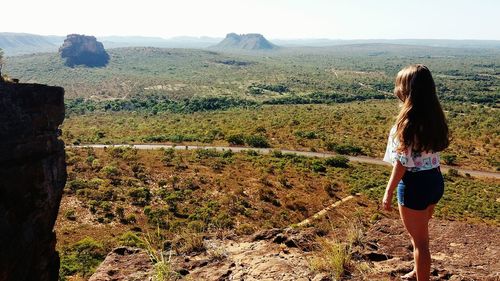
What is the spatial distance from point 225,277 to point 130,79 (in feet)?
502

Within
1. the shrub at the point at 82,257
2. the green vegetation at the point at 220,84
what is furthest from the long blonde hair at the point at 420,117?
the green vegetation at the point at 220,84

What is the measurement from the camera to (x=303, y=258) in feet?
19.9

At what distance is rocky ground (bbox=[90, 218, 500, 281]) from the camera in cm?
561

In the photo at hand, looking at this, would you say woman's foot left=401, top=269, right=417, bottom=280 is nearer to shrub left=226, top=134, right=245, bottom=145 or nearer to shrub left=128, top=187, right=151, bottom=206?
shrub left=128, top=187, right=151, bottom=206

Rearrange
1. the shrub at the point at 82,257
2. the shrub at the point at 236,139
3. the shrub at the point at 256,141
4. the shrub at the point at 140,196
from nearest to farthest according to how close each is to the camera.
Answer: the shrub at the point at 82,257, the shrub at the point at 140,196, the shrub at the point at 256,141, the shrub at the point at 236,139

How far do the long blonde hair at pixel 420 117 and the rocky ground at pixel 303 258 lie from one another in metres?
1.97

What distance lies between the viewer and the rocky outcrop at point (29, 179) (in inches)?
239

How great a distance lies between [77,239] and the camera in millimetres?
23406

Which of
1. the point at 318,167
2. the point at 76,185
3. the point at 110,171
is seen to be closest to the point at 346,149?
the point at 318,167

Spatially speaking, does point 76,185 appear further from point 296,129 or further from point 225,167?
point 296,129

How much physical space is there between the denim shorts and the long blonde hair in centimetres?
27

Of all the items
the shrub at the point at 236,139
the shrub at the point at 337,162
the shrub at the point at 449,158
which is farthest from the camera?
the shrub at the point at 236,139

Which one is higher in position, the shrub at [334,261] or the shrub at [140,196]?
the shrub at [334,261]

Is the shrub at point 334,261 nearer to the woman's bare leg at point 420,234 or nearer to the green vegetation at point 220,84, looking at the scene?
the woman's bare leg at point 420,234
